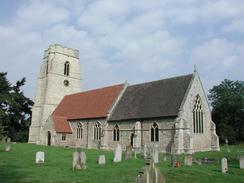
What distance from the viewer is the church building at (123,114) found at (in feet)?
97.2

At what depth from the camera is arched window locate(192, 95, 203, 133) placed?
101 ft

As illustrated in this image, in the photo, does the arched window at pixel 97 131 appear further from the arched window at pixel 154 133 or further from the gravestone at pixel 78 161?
the gravestone at pixel 78 161

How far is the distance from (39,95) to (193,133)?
2831 cm

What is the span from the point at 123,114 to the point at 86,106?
873 centimetres

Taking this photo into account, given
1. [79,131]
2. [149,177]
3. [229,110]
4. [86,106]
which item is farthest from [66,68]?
[149,177]

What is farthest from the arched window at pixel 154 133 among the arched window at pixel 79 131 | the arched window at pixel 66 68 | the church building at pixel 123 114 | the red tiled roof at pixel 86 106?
the arched window at pixel 66 68

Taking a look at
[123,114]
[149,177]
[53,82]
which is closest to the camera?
[149,177]

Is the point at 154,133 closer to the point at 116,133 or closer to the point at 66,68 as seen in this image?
the point at 116,133

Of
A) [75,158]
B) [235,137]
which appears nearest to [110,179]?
[75,158]

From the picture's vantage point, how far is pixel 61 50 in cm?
4972

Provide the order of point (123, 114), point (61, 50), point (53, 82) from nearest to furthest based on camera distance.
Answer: point (123, 114) → point (53, 82) → point (61, 50)

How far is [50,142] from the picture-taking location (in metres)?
40.5

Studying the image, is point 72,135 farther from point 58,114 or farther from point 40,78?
point 40,78

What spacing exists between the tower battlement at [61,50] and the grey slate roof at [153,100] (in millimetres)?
17109
